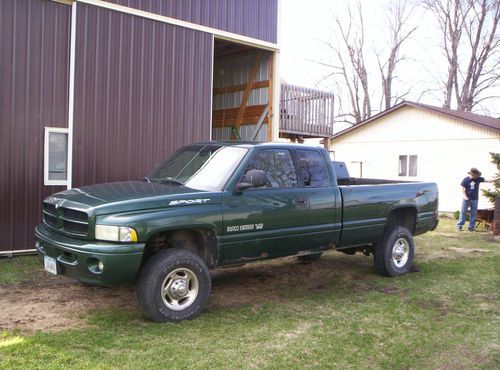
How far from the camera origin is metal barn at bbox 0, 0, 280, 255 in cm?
816

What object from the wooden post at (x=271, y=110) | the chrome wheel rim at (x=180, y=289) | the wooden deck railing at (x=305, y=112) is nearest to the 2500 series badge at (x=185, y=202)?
the chrome wheel rim at (x=180, y=289)

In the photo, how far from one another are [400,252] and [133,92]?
18.1ft

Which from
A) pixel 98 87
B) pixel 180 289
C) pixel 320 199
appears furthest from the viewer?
pixel 98 87

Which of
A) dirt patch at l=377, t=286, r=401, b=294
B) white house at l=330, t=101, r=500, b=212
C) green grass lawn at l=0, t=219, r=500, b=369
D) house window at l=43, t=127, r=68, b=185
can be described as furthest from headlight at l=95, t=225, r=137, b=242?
white house at l=330, t=101, r=500, b=212

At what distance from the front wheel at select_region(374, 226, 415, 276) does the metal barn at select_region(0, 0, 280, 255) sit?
464 centimetres

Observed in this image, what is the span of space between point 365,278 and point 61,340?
4.58 metres

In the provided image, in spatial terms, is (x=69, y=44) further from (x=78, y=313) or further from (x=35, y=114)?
(x=78, y=313)

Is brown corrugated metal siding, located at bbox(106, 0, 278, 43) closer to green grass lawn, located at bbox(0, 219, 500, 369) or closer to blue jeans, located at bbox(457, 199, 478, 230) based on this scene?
green grass lawn, located at bbox(0, 219, 500, 369)

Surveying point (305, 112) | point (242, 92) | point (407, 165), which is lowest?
point (407, 165)

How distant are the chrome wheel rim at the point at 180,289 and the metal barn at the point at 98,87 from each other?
428 centimetres

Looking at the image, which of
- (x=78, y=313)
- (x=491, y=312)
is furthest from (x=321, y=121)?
(x=78, y=313)

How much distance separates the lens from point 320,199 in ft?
21.1

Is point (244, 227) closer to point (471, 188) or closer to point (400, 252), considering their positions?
point (400, 252)

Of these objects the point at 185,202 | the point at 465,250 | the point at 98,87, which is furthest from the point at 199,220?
the point at 465,250
